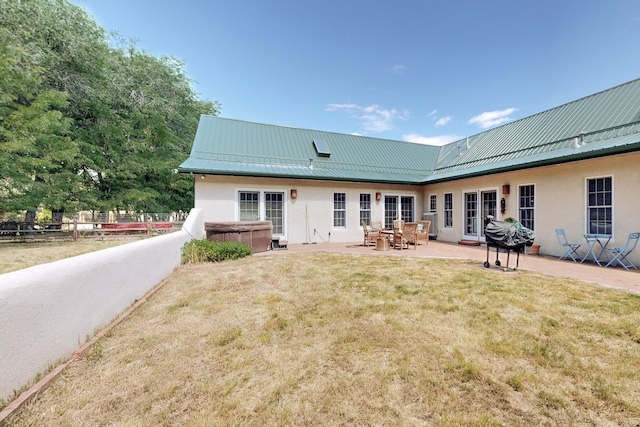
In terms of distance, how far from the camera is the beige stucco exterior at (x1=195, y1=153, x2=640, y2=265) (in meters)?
6.91

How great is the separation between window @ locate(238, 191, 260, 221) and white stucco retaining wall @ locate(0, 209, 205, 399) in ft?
20.8

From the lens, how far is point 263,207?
10.7m

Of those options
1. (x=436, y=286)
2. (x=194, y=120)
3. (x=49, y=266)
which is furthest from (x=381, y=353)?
(x=194, y=120)

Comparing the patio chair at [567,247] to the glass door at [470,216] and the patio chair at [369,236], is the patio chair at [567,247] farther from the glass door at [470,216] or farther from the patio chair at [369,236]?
the patio chair at [369,236]

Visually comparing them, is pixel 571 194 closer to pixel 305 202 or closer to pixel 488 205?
pixel 488 205

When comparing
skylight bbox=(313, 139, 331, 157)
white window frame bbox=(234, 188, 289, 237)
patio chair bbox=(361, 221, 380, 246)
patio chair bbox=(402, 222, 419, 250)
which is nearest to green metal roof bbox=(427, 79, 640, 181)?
patio chair bbox=(402, 222, 419, 250)

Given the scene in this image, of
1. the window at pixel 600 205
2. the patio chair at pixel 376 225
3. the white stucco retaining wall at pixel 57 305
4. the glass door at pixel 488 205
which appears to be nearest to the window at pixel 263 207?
the patio chair at pixel 376 225

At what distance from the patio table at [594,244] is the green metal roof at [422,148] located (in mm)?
2266

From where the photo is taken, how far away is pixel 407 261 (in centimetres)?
719

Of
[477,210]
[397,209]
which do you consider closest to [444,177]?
[477,210]

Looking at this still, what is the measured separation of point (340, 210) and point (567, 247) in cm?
789

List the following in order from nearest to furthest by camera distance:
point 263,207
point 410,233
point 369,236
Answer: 1. point 410,233
2. point 369,236
3. point 263,207

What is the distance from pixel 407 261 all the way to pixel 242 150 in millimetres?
8491

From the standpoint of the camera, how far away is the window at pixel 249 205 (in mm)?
10492
